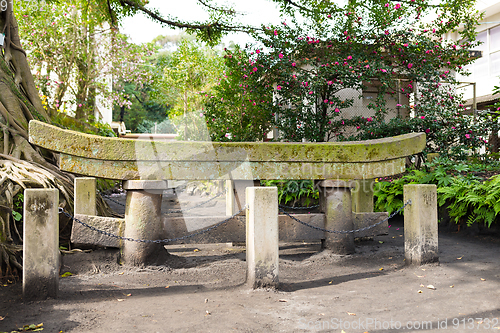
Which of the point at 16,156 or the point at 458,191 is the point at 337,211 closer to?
the point at 458,191

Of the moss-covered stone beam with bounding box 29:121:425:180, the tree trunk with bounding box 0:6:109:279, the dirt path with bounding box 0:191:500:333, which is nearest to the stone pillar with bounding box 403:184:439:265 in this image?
the dirt path with bounding box 0:191:500:333

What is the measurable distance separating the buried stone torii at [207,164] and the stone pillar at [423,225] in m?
0.68

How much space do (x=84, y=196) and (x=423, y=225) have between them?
5128 millimetres

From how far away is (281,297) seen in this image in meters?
4.23

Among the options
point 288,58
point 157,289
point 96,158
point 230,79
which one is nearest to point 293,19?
point 288,58

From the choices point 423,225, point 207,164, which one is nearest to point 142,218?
point 207,164

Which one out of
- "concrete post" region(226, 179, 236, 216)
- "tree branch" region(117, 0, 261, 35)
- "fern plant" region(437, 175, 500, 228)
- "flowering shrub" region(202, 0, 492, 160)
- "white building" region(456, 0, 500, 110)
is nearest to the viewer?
"fern plant" region(437, 175, 500, 228)

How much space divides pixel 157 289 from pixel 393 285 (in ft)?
9.02

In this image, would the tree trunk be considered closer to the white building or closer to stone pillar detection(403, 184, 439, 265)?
stone pillar detection(403, 184, 439, 265)

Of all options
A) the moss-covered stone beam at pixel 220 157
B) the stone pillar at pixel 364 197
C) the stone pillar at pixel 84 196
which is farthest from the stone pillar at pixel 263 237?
the stone pillar at pixel 364 197

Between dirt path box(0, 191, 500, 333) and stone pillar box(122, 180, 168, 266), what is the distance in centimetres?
20

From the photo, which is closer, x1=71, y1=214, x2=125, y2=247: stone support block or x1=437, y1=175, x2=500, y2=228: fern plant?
x1=71, y1=214, x2=125, y2=247: stone support block

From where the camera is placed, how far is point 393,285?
14.9 ft

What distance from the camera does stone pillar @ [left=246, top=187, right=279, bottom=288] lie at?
4383 mm
